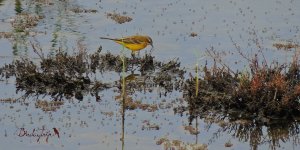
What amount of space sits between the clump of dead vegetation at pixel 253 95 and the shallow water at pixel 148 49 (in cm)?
42

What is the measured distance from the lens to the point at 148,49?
22.9m

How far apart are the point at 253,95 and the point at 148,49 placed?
8.24 metres

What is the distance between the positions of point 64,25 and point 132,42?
28.2ft

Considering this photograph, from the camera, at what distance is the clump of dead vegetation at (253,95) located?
15055mm

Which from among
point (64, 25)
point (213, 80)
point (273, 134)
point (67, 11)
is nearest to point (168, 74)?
point (213, 80)

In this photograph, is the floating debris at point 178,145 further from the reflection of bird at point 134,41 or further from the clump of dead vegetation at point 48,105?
the reflection of bird at point 134,41

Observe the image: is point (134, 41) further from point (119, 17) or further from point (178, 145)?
point (119, 17)

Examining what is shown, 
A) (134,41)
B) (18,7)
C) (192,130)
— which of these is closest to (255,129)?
(192,130)

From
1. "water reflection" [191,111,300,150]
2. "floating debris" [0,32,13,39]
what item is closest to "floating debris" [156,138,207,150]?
"water reflection" [191,111,300,150]

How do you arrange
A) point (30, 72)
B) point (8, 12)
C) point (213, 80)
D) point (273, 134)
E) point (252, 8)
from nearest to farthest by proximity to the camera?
point (273, 134) → point (213, 80) → point (30, 72) → point (8, 12) → point (252, 8)

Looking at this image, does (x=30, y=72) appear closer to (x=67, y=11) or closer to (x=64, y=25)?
(x=64, y=25)

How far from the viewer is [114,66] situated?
A: 1970 centimetres

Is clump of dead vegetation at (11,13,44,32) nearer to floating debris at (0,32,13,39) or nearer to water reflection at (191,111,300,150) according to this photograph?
floating debris at (0,32,13,39)

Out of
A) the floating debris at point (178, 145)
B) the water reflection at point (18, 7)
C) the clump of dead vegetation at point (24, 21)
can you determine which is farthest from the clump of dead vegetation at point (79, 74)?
the water reflection at point (18, 7)
